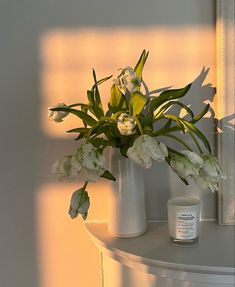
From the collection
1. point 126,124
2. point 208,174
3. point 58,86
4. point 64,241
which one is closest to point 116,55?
point 58,86

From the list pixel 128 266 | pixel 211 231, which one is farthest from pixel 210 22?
pixel 128 266

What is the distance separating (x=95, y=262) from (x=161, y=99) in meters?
0.51

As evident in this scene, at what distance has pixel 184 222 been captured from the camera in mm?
1168

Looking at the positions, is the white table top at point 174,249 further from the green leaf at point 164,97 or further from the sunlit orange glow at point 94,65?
the green leaf at point 164,97

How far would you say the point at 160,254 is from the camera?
3.75 feet

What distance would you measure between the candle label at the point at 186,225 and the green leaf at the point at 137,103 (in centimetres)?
26

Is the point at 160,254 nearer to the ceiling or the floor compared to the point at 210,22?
nearer to the floor

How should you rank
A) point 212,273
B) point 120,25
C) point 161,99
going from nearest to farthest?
point 212,273, point 161,99, point 120,25

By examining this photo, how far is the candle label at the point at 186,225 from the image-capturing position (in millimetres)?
1168

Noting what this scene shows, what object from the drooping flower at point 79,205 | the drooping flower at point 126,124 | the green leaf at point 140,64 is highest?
the green leaf at point 140,64

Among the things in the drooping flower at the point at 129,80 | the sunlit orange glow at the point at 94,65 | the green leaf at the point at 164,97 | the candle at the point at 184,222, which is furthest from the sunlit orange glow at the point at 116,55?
the candle at the point at 184,222

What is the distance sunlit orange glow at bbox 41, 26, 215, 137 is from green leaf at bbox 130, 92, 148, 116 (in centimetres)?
18

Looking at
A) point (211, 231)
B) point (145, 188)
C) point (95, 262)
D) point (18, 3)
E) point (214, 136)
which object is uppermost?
point (18, 3)

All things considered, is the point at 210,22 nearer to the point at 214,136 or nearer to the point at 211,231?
the point at 214,136
